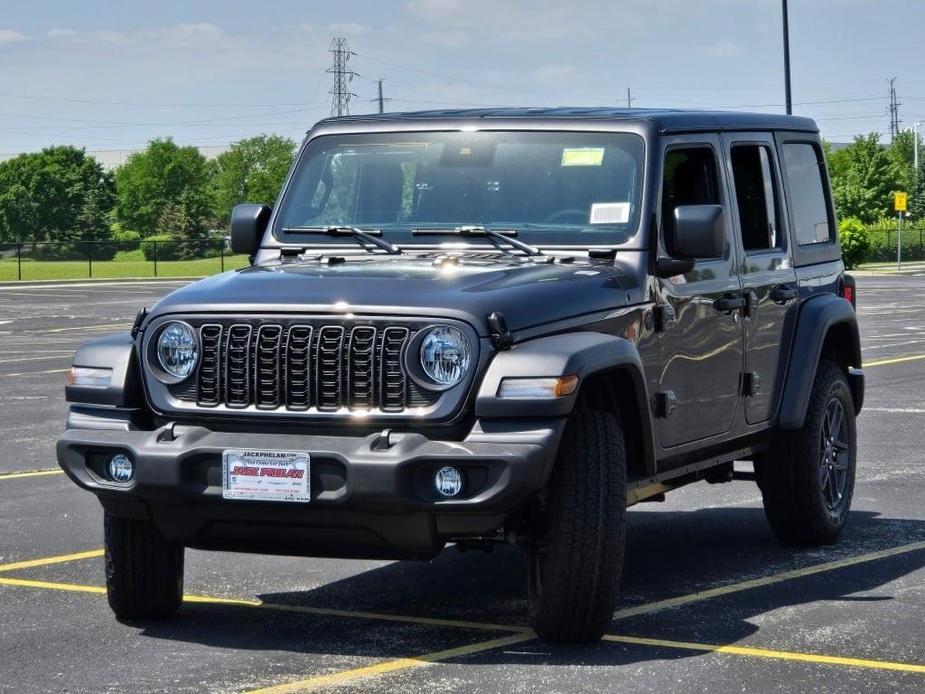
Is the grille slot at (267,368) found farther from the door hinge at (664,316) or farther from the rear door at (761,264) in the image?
the rear door at (761,264)

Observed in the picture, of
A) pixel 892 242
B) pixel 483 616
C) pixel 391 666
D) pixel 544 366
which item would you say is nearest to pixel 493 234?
pixel 544 366

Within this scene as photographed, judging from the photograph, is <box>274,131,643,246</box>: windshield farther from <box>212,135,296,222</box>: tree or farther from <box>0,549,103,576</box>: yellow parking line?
<box>212,135,296,222</box>: tree

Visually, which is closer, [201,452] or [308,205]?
[201,452]

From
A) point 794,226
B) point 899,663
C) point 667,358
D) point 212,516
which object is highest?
point 794,226

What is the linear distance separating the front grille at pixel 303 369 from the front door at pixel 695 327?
1290 millimetres

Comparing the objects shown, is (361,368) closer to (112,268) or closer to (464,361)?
(464,361)

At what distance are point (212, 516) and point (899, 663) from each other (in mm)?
2478

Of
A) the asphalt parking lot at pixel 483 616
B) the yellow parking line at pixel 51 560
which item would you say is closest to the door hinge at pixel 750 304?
the asphalt parking lot at pixel 483 616

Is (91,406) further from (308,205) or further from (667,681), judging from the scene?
(667,681)

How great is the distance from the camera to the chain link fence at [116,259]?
64938 mm

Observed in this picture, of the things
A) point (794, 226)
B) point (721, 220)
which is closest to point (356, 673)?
point (721, 220)

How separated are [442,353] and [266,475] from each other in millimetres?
742

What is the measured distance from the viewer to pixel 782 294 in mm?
8414

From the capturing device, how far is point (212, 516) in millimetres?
6270
